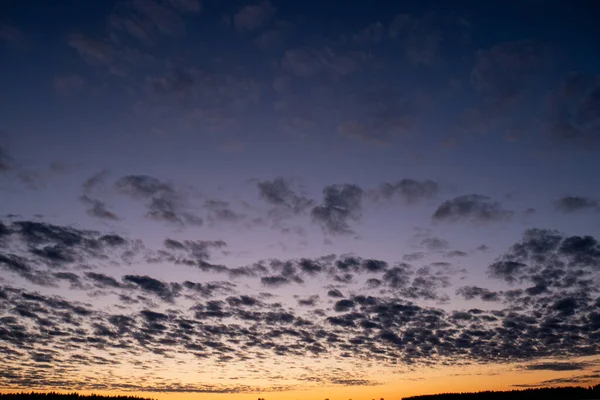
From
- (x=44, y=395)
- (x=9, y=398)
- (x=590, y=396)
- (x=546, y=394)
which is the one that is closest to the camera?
(x=590, y=396)

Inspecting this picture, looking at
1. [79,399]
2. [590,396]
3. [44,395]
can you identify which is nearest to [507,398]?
[590,396]

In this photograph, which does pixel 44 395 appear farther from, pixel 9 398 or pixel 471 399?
pixel 471 399

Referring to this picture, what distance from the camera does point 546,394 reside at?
148 meters

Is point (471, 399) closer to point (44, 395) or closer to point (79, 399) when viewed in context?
point (79, 399)

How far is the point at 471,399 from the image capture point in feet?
567

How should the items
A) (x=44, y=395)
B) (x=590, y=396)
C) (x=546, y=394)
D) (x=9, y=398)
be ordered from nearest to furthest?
(x=590, y=396) → (x=546, y=394) → (x=9, y=398) → (x=44, y=395)

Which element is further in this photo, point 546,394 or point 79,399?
point 79,399

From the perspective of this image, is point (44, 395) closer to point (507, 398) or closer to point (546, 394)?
point (507, 398)

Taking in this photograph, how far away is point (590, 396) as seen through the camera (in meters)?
131

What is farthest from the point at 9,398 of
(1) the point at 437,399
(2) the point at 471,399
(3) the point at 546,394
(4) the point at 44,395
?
(3) the point at 546,394

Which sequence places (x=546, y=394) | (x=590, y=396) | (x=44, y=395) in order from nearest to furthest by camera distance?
1. (x=590, y=396)
2. (x=546, y=394)
3. (x=44, y=395)

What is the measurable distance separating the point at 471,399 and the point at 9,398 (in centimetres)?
17700

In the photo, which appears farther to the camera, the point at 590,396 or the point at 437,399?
the point at 437,399

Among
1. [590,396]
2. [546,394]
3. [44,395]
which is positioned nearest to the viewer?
[590,396]
